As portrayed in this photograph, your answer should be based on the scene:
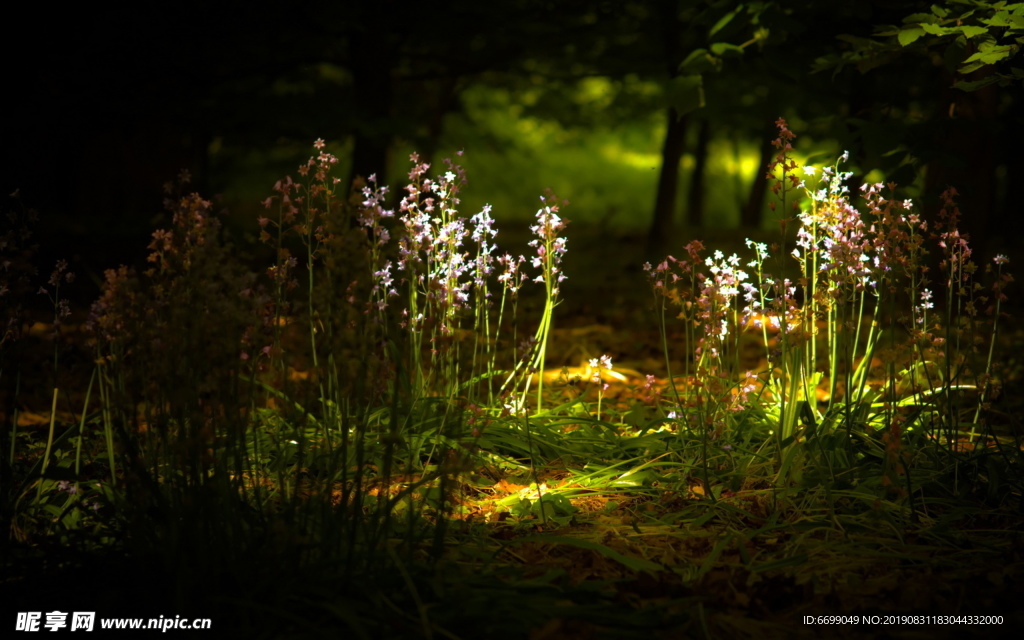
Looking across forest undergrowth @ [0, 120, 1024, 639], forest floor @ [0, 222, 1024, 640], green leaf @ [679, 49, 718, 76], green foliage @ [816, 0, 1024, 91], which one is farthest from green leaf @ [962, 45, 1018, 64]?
forest floor @ [0, 222, 1024, 640]

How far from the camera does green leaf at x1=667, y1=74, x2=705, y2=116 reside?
17.1 feet

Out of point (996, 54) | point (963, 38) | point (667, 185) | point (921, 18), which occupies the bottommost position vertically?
point (996, 54)

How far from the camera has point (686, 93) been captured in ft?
17.1

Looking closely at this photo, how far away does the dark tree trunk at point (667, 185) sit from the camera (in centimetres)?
947

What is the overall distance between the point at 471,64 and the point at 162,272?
6.97m

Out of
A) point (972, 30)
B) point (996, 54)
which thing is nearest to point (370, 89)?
point (972, 30)

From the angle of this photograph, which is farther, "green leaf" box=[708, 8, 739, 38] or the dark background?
A: the dark background

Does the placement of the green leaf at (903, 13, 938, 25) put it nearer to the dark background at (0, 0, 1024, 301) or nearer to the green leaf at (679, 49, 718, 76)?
the green leaf at (679, 49, 718, 76)

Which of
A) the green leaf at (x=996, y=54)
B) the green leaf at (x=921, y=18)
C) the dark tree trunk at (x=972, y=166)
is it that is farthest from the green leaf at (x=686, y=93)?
the green leaf at (x=996, y=54)

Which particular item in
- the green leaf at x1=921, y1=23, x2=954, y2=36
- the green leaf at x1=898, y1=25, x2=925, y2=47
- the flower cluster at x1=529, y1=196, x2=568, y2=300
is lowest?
the flower cluster at x1=529, y1=196, x2=568, y2=300

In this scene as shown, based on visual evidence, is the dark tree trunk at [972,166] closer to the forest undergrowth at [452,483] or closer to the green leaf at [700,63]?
the green leaf at [700,63]

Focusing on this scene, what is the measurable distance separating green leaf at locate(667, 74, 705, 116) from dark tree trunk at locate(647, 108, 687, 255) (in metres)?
4.14

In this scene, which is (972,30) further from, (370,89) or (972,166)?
(370,89)

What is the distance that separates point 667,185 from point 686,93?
15.4ft
